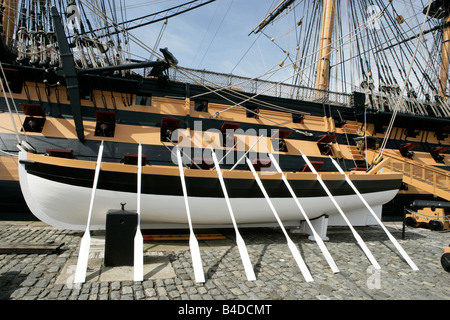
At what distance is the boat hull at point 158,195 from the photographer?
204 inches

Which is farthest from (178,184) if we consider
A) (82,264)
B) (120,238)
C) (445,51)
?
(445,51)

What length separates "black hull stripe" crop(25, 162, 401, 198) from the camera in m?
5.16

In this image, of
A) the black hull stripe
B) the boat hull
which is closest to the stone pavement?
the boat hull

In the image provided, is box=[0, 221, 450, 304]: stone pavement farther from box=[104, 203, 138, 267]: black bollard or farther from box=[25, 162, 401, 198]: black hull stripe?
box=[25, 162, 401, 198]: black hull stripe

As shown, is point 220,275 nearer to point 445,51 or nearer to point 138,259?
point 138,259

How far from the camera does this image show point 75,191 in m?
5.26

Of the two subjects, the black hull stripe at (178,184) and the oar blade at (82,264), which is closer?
the oar blade at (82,264)

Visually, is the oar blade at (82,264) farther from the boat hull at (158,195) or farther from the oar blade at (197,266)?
the oar blade at (197,266)

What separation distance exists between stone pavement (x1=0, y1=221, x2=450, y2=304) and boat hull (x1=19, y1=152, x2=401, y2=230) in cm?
62

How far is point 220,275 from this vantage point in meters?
4.41

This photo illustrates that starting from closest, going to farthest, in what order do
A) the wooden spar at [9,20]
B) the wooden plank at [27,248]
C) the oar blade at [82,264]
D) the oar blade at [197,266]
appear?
1. the oar blade at [82,264]
2. the oar blade at [197,266]
3. the wooden plank at [27,248]
4. the wooden spar at [9,20]

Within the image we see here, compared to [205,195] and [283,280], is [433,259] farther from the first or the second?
[205,195]

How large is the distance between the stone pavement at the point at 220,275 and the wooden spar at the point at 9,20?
22.0ft

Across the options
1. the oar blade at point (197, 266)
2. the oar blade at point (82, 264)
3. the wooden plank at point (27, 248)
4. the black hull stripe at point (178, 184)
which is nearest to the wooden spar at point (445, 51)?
the black hull stripe at point (178, 184)
